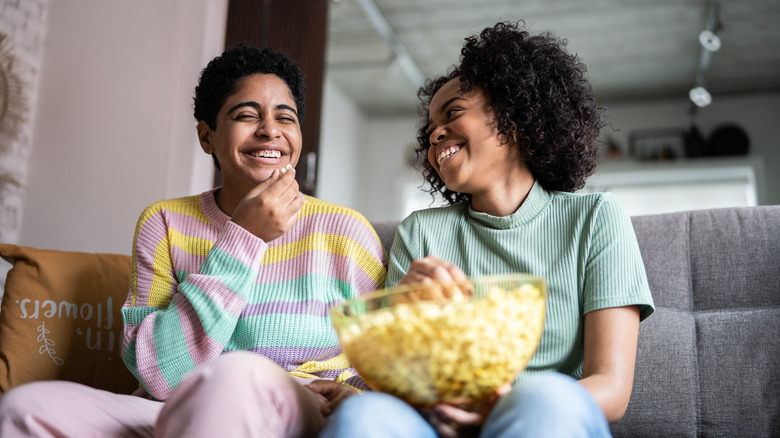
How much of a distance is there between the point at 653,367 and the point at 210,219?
3.34 ft

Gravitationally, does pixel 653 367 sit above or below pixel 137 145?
below

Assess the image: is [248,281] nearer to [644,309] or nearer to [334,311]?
[334,311]

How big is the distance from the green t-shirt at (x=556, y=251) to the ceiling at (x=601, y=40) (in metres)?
3.51

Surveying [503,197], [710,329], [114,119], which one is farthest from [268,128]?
[114,119]

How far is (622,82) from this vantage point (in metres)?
6.54

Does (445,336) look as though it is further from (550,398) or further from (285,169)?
(285,169)

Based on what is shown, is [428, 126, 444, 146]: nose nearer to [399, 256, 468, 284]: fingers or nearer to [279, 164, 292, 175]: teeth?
[279, 164, 292, 175]: teeth

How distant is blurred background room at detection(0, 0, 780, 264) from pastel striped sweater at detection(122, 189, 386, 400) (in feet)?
4.72

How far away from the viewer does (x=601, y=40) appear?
5.64 meters

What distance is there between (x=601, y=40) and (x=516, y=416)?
209 inches

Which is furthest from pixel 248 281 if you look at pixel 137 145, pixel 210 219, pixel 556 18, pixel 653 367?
pixel 556 18

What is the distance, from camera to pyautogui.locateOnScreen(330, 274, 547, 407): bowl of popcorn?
0.82 metres

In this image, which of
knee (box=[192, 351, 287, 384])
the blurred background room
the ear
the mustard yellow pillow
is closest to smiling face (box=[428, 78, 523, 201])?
the ear

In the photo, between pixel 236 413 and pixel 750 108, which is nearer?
pixel 236 413
